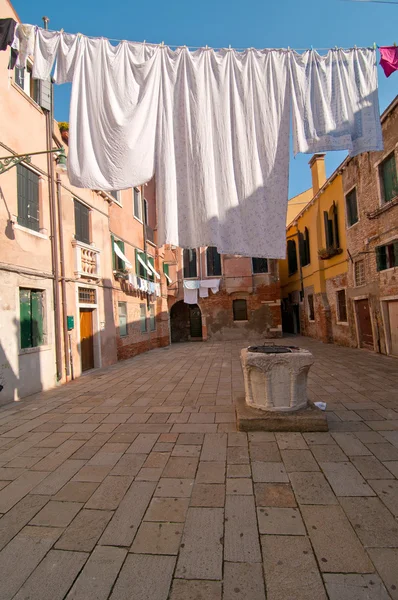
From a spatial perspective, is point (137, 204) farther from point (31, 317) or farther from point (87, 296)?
point (31, 317)

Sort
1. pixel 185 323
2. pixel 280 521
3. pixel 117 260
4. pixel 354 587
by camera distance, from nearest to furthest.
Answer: pixel 354 587
pixel 280 521
pixel 117 260
pixel 185 323

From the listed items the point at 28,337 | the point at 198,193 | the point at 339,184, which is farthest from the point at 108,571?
the point at 339,184

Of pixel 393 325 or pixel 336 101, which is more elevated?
pixel 336 101

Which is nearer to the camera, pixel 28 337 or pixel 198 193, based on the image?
pixel 198 193

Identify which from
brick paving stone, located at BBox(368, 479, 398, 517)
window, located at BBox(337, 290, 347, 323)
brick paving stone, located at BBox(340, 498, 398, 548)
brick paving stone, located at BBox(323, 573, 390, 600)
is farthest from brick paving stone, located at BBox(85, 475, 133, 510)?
window, located at BBox(337, 290, 347, 323)

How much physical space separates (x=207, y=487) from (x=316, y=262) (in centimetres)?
1521

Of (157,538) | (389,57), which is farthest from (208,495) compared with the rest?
(389,57)

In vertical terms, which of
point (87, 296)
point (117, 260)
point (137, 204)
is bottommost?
point (87, 296)

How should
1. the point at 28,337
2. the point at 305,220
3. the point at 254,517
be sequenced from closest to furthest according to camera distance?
the point at 254,517 → the point at 28,337 → the point at 305,220

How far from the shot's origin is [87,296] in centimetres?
Answer: 1023

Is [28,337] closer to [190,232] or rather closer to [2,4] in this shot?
[190,232]

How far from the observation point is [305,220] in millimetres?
17703

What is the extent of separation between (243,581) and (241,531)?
424 mm

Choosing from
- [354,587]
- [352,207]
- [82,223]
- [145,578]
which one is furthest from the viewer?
[352,207]
